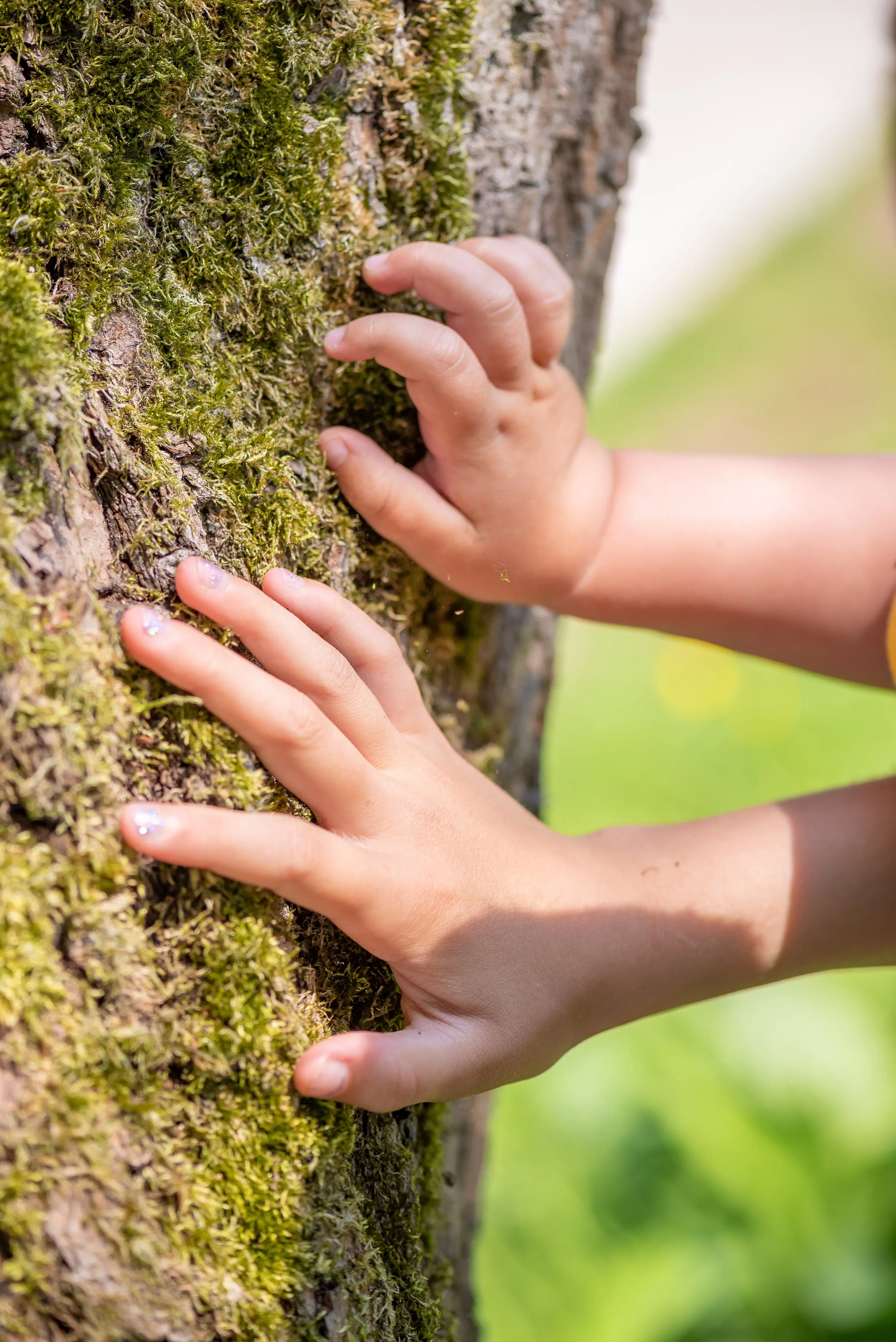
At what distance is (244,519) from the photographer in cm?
83

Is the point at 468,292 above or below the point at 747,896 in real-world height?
above

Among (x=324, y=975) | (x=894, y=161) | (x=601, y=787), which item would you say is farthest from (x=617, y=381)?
(x=324, y=975)

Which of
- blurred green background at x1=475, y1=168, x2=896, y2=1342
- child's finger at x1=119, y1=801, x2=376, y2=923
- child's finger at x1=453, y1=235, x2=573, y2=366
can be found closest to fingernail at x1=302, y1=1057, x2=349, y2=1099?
child's finger at x1=119, y1=801, x2=376, y2=923

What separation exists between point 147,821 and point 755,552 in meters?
0.80

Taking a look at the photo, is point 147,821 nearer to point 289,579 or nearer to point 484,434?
point 289,579

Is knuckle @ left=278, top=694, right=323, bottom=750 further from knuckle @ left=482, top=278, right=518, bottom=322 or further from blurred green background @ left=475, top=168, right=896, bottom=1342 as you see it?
blurred green background @ left=475, top=168, right=896, bottom=1342

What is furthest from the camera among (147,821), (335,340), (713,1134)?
(713,1134)

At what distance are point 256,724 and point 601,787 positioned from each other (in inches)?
105

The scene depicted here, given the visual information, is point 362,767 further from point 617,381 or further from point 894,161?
point 894,161

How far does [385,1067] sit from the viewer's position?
30.6 inches

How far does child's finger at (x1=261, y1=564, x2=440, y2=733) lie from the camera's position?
0.82 meters

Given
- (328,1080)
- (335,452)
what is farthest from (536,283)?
(328,1080)

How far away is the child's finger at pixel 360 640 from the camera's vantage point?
2.68ft

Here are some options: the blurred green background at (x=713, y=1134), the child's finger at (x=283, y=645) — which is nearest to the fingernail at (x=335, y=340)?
the child's finger at (x=283, y=645)
